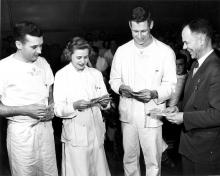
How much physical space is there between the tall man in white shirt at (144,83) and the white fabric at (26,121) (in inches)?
31.7

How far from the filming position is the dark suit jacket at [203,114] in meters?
2.71

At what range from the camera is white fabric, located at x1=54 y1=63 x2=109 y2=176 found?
321cm

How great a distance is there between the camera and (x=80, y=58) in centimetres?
318

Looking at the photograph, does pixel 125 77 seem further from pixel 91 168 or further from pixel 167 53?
pixel 91 168

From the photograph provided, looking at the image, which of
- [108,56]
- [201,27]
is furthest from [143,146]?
[108,56]

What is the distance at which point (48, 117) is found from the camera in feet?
10.4

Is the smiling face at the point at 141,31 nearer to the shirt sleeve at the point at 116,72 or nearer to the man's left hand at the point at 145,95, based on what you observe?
the shirt sleeve at the point at 116,72

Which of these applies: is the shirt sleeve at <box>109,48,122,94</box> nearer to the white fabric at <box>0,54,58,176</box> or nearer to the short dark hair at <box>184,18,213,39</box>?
the white fabric at <box>0,54,58,176</box>

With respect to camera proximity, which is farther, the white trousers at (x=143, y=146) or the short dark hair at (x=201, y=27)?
the white trousers at (x=143, y=146)

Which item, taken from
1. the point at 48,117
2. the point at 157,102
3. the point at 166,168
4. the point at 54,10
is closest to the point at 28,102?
the point at 48,117

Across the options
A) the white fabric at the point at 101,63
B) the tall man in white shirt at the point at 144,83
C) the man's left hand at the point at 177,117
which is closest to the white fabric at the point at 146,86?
the tall man in white shirt at the point at 144,83

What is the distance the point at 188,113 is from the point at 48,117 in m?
1.22

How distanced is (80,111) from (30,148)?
55 cm

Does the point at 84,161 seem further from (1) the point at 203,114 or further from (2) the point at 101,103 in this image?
(1) the point at 203,114
